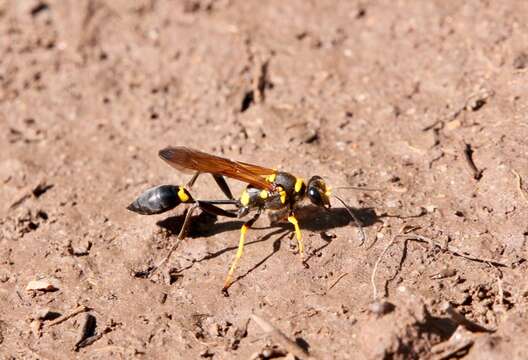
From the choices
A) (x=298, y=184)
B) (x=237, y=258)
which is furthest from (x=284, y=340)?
(x=298, y=184)

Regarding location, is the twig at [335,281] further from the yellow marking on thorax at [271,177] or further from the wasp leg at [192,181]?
the wasp leg at [192,181]

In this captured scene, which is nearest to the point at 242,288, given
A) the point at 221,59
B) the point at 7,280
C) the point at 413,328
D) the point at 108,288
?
the point at 108,288

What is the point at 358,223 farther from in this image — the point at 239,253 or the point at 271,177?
the point at 239,253

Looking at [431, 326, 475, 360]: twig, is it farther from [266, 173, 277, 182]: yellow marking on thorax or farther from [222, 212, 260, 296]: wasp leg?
[266, 173, 277, 182]: yellow marking on thorax

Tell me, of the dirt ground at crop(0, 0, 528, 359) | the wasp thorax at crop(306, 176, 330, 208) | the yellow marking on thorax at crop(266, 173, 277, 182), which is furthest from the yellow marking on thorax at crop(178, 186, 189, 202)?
the wasp thorax at crop(306, 176, 330, 208)

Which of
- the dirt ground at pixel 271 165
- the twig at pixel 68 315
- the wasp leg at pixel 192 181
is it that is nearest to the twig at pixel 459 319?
the dirt ground at pixel 271 165

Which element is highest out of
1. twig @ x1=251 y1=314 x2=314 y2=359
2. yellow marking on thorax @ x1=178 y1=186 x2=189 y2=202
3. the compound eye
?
the compound eye

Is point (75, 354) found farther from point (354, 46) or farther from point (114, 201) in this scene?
point (354, 46)
